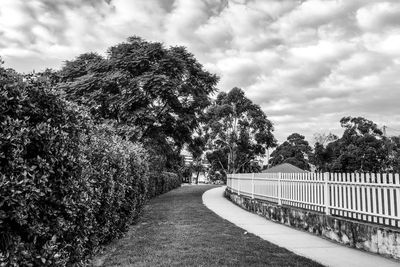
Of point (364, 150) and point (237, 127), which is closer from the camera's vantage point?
point (364, 150)

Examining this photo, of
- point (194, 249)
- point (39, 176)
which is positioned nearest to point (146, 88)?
point (194, 249)

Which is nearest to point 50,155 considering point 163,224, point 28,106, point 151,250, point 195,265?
point 28,106

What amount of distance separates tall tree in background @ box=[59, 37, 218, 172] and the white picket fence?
9197mm

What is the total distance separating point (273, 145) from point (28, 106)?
148 feet

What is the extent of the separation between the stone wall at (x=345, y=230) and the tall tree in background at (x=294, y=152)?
216 ft

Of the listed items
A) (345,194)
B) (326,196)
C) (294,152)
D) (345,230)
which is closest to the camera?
(345,230)

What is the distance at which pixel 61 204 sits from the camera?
3.81 meters

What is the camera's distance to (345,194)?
8922 mm

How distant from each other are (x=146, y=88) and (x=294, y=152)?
6618cm

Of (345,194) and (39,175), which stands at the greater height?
(39,175)

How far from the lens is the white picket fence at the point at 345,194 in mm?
7465

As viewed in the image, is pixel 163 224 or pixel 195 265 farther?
pixel 163 224

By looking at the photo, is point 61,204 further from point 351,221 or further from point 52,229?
point 351,221

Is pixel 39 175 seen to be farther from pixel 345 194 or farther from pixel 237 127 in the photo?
pixel 237 127
